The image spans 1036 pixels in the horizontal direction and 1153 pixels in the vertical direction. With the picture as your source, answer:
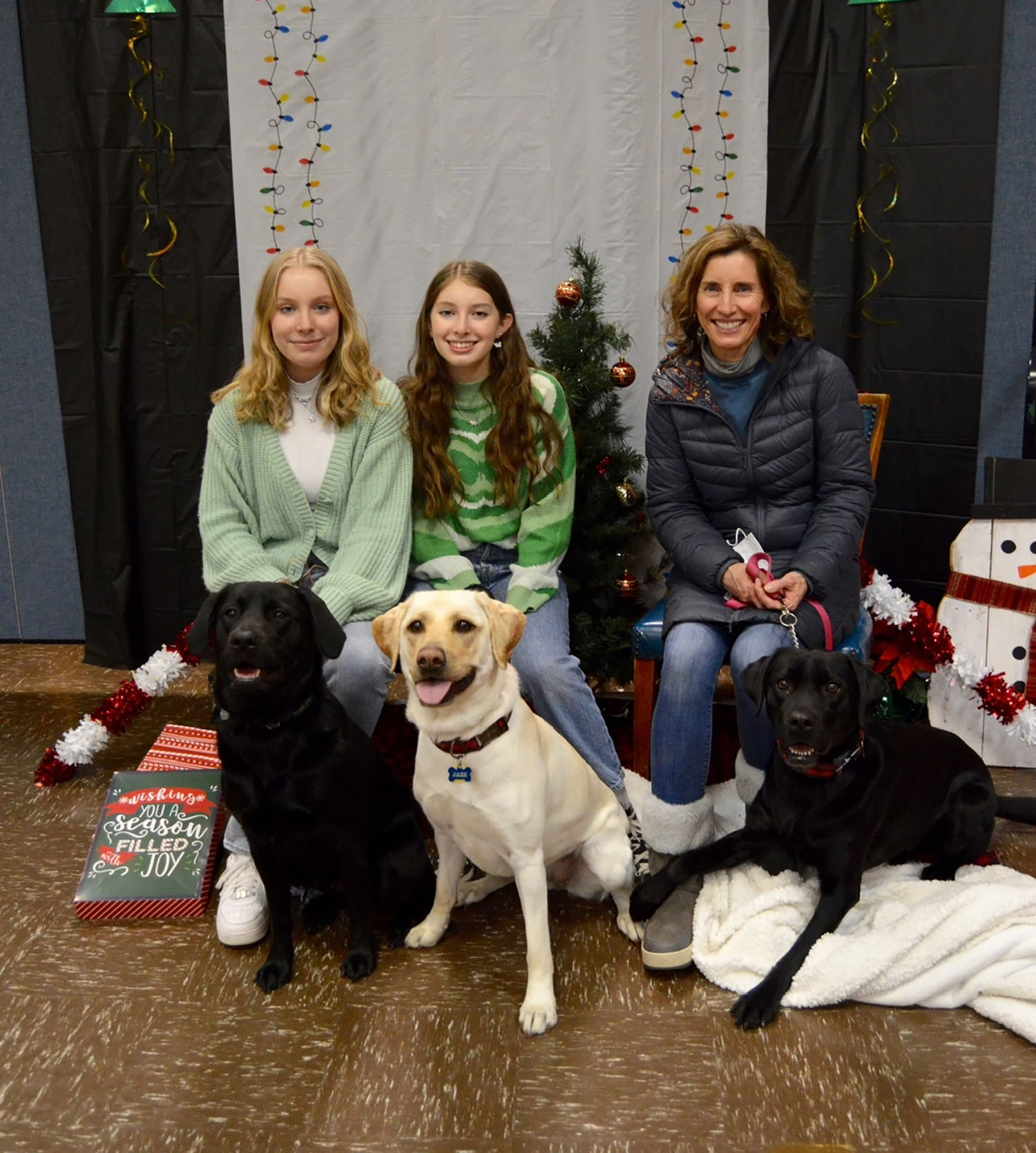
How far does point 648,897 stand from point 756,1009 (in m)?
0.36

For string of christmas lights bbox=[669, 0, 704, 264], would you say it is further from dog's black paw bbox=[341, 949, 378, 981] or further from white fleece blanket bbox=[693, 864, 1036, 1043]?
dog's black paw bbox=[341, 949, 378, 981]

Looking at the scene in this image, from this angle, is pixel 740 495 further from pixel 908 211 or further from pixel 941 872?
pixel 908 211

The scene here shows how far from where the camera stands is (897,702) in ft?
10.7

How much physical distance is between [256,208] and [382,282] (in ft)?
1.48

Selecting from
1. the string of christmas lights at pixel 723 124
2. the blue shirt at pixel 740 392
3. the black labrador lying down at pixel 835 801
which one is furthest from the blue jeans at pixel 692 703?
the string of christmas lights at pixel 723 124

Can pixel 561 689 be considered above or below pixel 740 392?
below

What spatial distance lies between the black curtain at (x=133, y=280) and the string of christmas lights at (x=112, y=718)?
2.06 ft

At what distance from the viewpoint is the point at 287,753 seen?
2221 millimetres

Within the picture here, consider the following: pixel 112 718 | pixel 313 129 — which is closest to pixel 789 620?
pixel 112 718

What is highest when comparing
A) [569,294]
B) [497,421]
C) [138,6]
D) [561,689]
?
[138,6]

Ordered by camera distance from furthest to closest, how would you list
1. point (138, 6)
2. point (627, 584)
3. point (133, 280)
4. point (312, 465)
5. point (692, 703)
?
point (133, 280) < point (627, 584) < point (138, 6) < point (312, 465) < point (692, 703)

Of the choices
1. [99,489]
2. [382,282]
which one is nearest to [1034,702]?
[382,282]

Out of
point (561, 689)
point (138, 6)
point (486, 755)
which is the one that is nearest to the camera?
point (486, 755)

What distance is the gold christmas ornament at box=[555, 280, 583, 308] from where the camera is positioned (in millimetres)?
3213
